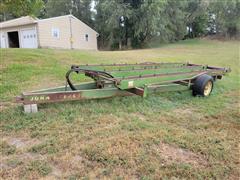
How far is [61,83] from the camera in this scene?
6176 mm

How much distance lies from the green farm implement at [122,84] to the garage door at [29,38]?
17.0 m

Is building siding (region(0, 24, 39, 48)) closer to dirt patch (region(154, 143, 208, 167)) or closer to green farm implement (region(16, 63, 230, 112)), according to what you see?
green farm implement (region(16, 63, 230, 112))

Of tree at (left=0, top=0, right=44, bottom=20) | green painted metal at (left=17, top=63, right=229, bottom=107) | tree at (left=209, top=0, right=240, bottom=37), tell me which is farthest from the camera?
tree at (left=209, top=0, right=240, bottom=37)

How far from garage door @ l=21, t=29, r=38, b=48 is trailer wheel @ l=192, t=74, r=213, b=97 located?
1816 cm

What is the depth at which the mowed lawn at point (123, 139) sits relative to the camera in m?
2.51

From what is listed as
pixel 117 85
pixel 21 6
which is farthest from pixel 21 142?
pixel 21 6

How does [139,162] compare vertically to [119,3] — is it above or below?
below

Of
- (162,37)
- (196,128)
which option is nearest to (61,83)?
(196,128)

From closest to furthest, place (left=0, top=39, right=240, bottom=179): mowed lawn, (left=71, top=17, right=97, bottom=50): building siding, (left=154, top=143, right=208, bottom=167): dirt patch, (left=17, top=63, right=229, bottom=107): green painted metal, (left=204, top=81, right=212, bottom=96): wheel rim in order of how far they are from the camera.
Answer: (left=0, top=39, right=240, bottom=179): mowed lawn → (left=154, top=143, right=208, bottom=167): dirt patch → (left=17, top=63, right=229, bottom=107): green painted metal → (left=204, top=81, right=212, bottom=96): wheel rim → (left=71, top=17, right=97, bottom=50): building siding

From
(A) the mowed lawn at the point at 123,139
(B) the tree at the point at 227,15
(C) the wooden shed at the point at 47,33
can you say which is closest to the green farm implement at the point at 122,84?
(A) the mowed lawn at the point at 123,139

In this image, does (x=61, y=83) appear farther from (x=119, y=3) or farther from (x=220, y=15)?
(x=220, y=15)

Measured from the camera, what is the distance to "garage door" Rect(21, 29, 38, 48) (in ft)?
67.7

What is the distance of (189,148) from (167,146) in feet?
0.90

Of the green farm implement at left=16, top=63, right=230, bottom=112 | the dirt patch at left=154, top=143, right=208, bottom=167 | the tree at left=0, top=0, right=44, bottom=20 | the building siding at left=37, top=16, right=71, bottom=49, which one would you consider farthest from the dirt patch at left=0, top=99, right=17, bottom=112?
the building siding at left=37, top=16, right=71, bottom=49
